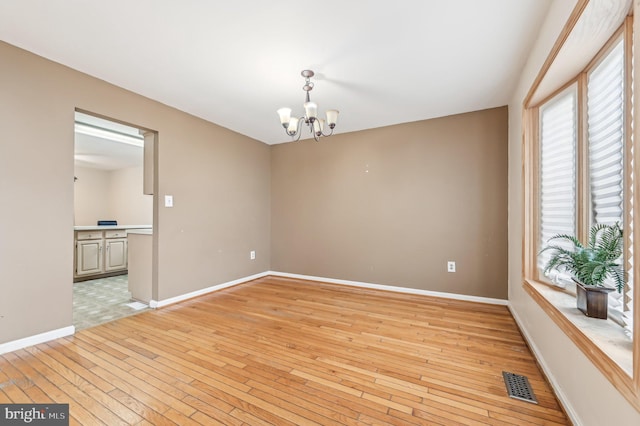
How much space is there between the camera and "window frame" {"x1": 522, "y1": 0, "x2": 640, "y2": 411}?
36.1 inches

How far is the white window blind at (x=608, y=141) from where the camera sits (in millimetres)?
1371

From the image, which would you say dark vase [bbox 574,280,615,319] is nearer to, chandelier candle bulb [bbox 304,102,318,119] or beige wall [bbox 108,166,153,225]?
chandelier candle bulb [bbox 304,102,318,119]

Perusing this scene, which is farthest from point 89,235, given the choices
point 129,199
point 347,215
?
point 347,215

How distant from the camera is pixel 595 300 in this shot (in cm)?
142

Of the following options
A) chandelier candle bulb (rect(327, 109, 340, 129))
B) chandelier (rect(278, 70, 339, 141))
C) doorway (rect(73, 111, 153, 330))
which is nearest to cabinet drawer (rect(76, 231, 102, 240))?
doorway (rect(73, 111, 153, 330))

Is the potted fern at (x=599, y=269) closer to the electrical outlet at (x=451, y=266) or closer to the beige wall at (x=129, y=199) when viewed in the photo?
the electrical outlet at (x=451, y=266)

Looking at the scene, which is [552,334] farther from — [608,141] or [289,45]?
[289,45]

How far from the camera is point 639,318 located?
2.88 feet

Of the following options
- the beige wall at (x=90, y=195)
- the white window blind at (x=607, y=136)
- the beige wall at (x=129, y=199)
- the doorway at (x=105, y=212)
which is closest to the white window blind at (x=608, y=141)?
the white window blind at (x=607, y=136)

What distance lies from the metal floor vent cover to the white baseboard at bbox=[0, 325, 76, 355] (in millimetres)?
3467

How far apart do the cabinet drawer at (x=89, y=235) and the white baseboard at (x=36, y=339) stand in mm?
2478

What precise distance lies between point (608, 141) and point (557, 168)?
59 centimetres

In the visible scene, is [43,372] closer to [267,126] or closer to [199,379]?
[199,379]

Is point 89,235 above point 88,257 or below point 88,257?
above
